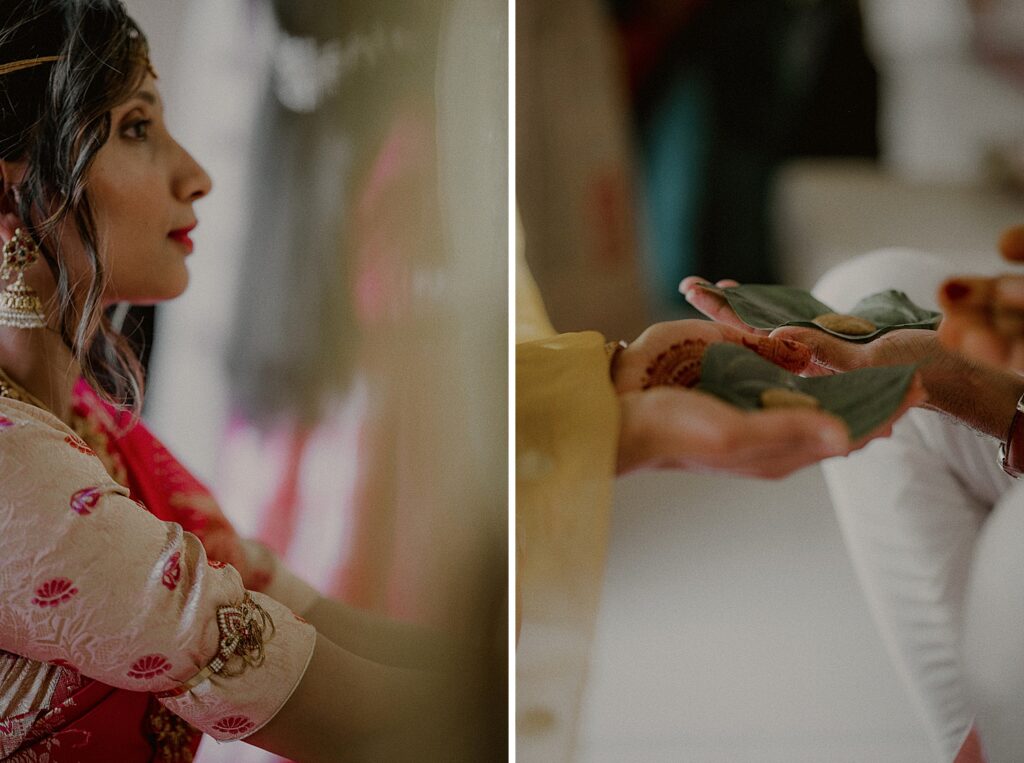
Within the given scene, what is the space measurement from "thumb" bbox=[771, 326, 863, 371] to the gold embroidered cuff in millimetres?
823

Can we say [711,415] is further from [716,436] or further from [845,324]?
[845,324]

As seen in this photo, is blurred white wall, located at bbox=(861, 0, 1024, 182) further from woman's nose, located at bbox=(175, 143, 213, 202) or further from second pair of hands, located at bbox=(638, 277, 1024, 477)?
woman's nose, located at bbox=(175, 143, 213, 202)

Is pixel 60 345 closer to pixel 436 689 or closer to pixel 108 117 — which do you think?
pixel 108 117

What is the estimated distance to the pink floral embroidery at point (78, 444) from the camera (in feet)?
3.91

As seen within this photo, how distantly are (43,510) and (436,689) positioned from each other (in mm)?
599

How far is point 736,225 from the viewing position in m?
1.31

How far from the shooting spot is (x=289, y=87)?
4.33ft

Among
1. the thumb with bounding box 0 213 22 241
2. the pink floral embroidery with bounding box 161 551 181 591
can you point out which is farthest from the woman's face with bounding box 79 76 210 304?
the pink floral embroidery with bounding box 161 551 181 591

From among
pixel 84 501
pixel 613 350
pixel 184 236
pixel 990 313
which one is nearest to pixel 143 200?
pixel 184 236

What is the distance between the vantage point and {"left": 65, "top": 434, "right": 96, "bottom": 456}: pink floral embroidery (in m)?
1.19

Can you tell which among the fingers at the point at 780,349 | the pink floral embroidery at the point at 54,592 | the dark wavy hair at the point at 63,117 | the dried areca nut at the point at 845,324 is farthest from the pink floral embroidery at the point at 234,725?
the dried areca nut at the point at 845,324

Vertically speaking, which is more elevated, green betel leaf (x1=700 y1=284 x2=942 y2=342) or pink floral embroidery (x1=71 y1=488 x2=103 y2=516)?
green betel leaf (x1=700 y1=284 x2=942 y2=342)

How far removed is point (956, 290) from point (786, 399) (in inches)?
12.7

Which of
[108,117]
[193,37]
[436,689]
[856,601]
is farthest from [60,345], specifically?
[856,601]
